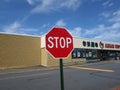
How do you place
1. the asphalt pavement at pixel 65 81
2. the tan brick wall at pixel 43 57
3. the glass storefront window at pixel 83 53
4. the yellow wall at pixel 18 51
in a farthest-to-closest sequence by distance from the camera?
the glass storefront window at pixel 83 53 < the tan brick wall at pixel 43 57 < the yellow wall at pixel 18 51 < the asphalt pavement at pixel 65 81

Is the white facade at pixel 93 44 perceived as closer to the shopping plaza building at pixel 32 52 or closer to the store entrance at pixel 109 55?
the shopping plaza building at pixel 32 52

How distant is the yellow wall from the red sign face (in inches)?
861


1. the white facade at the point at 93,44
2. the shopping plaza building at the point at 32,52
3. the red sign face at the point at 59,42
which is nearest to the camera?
the red sign face at the point at 59,42

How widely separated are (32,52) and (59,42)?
24196mm

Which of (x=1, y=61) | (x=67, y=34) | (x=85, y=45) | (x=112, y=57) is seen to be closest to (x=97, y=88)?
(x=67, y=34)

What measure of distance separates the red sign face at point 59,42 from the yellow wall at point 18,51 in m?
21.9

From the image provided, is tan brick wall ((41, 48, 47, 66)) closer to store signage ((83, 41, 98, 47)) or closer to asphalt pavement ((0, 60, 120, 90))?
store signage ((83, 41, 98, 47))

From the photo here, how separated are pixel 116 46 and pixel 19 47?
88.1 ft

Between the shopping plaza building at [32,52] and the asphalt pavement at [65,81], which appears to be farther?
the shopping plaza building at [32,52]

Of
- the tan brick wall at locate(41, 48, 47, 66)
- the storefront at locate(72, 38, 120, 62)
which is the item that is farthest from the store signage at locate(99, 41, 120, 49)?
the tan brick wall at locate(41, 48, 47, 66)

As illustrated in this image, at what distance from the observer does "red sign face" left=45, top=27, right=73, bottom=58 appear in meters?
3.19

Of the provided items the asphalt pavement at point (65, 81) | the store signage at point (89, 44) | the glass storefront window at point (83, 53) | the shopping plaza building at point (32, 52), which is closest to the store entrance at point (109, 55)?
the shopping plaza building at point (32, 52)

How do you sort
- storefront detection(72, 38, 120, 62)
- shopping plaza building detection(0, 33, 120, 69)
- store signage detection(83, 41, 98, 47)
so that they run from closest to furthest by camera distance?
shopping plaza building detection(0, 33, 120, 69), storefront detection(72, 38, 120, 62), store signage detection(83, 41, 98, 47)

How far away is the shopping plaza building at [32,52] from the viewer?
24094mm
